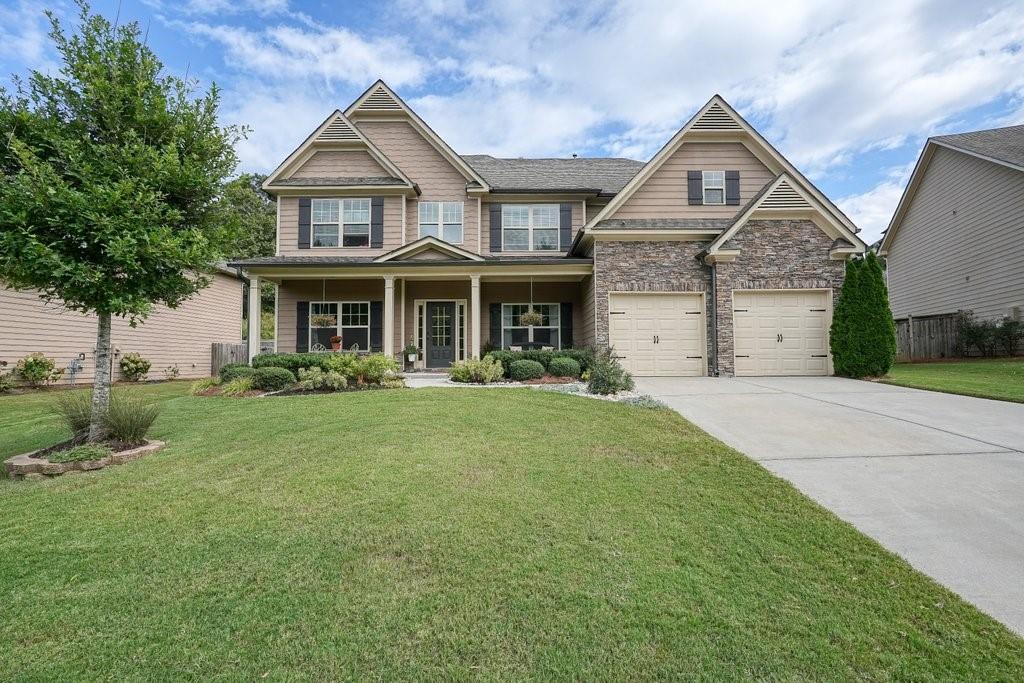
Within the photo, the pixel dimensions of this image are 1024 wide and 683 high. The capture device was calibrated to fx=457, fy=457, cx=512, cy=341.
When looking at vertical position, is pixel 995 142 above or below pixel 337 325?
above

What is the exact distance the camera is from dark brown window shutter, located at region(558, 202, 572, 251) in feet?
48.9

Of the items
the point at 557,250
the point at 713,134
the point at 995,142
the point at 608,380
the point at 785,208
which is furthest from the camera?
the point at 995,142

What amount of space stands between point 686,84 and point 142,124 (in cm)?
1529

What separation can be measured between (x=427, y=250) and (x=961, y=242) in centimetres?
1885

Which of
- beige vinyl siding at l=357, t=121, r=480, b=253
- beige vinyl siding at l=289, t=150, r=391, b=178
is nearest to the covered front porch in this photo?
beige vinyl siding at l=357, t=121, r=480, b=253

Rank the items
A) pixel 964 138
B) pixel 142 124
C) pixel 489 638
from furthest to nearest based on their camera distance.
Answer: pixel 964 138 < pixel 142 124 < pixel 489 638

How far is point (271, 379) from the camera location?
1031 centimetres

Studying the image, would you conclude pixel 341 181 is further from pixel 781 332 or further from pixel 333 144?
pixel 781 332

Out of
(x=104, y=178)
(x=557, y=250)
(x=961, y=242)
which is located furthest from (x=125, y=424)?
(x=961, y=242)

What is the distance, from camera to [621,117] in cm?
1853

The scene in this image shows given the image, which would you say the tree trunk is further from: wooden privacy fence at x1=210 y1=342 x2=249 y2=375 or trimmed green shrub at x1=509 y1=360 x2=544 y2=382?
wooden privacy fence at x1=210 y1=342 x2=249 y2=375

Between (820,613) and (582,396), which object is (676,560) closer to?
(820,613)

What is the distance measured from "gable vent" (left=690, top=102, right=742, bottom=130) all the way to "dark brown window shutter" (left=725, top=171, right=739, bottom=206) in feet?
4.33

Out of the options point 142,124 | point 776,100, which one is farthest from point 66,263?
point 776,100
